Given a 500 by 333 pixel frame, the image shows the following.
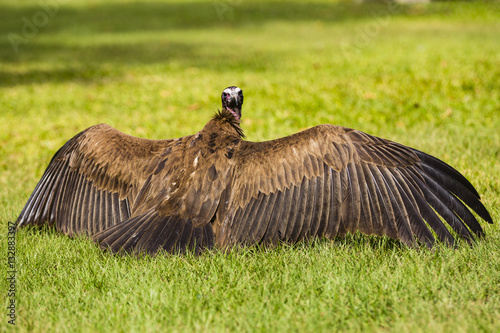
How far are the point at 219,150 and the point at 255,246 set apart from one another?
30.9 inches

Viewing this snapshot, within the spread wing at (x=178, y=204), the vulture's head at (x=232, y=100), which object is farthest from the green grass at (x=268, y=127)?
the vulture's head at (x=232, y=100)

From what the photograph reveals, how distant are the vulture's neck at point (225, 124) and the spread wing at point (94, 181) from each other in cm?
40

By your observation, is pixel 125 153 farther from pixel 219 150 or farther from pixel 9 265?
pixel 9 265

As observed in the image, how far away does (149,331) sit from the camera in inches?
108

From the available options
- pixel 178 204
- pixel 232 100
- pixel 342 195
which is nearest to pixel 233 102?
pixel 232 100

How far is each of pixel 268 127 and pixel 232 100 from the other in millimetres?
3025

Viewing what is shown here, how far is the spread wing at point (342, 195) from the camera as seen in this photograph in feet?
11.9

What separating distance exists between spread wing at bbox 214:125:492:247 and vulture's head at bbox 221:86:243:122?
95 centimetres

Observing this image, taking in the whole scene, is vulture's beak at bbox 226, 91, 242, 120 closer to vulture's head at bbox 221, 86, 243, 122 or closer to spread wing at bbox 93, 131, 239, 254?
vulture's head at bbox 221, 86, 243, 122

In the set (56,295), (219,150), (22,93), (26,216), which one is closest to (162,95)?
(22,93)

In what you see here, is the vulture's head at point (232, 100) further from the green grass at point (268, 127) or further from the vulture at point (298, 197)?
the green grass at point (268, 127)

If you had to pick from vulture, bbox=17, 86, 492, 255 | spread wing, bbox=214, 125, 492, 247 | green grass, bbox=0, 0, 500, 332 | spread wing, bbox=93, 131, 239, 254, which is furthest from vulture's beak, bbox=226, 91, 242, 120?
green grass, bbox=0, 0, 500, 332

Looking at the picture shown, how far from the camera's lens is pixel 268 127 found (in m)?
7.61

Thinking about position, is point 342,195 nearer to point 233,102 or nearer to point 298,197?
point 298,197
